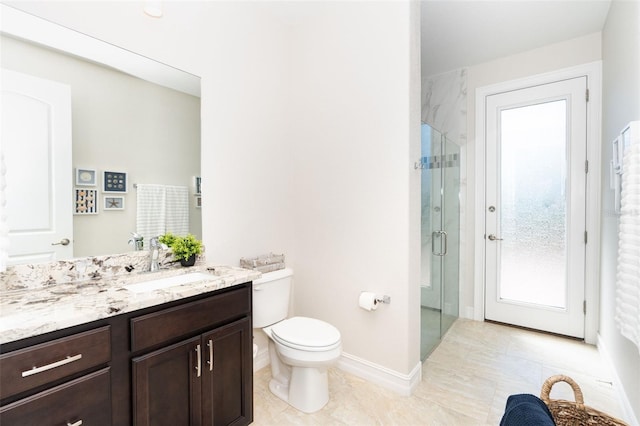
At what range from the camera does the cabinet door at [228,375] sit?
141 cm

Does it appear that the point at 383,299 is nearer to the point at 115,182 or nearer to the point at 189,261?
the point at 189,261

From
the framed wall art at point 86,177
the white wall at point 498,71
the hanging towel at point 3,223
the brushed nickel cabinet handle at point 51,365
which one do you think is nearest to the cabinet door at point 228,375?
the brushed nickel cabinet handle at point 51,365

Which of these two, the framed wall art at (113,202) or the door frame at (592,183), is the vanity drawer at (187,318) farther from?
the door frame at (592,183)

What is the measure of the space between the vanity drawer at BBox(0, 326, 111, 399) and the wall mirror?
1.94 feet

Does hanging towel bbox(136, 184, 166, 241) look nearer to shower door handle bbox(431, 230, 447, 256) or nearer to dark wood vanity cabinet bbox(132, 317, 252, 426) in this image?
dark wood vanity cabinet bbox(132, 317, 252, 426)

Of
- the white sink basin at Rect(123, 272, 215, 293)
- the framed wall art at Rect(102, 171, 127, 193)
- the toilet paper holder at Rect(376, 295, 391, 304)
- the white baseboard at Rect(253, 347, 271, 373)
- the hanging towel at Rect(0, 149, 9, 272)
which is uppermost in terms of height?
the framed wall art at Rect(102, 171, 127, 193)

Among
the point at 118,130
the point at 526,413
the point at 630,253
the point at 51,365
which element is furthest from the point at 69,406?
the point at 630,253

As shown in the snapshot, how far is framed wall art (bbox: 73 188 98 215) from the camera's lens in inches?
57.7

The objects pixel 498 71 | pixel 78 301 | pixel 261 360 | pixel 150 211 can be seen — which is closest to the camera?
pixel 78 301

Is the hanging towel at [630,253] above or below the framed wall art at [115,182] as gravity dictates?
below

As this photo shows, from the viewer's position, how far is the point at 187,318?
4.36 ft

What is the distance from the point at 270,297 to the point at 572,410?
1577 millimetres

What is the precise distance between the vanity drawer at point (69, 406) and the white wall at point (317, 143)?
0.98 meters

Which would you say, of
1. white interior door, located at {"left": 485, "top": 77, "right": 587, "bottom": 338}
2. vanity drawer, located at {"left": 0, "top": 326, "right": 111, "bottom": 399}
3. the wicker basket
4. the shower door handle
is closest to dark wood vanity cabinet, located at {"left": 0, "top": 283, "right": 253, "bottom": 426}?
vanity drawer, located at {"left": 0, "top": 326, "right": 111, "bottom": 399}
